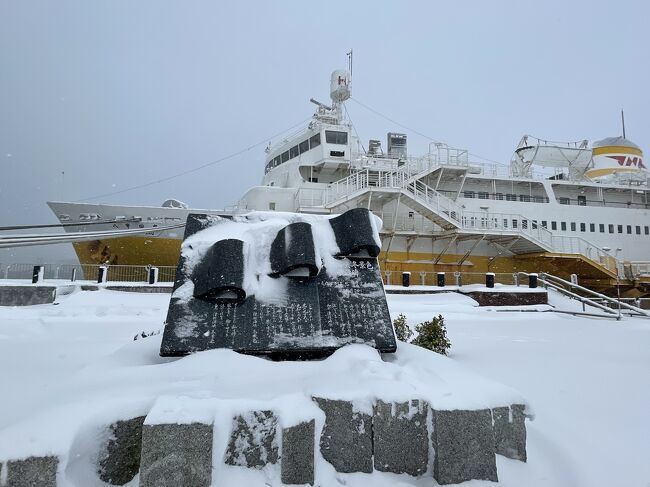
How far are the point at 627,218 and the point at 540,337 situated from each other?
79.0 ft

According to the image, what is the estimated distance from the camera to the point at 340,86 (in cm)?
2527

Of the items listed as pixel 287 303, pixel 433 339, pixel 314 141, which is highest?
pixel 314 141

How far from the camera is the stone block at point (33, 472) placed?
77.9 inches

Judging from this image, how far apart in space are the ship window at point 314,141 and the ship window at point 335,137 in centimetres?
59

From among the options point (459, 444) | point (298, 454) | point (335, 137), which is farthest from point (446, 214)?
point (298, 454)

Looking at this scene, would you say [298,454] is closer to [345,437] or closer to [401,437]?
[345,437]

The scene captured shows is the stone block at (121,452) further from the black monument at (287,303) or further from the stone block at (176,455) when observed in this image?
the black monument at (287,303)

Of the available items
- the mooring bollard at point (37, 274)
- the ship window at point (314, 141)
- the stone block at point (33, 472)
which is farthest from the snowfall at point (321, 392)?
the ship window at point (314, 141)

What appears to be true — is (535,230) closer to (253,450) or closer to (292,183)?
(292,183)

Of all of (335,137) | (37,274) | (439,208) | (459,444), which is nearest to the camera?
(459,444)

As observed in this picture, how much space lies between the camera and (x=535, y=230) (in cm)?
2366

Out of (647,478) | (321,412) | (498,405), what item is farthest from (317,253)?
(647,478)

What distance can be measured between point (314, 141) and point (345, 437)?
2160 centimetres

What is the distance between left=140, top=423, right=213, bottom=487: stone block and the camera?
2119 mm
